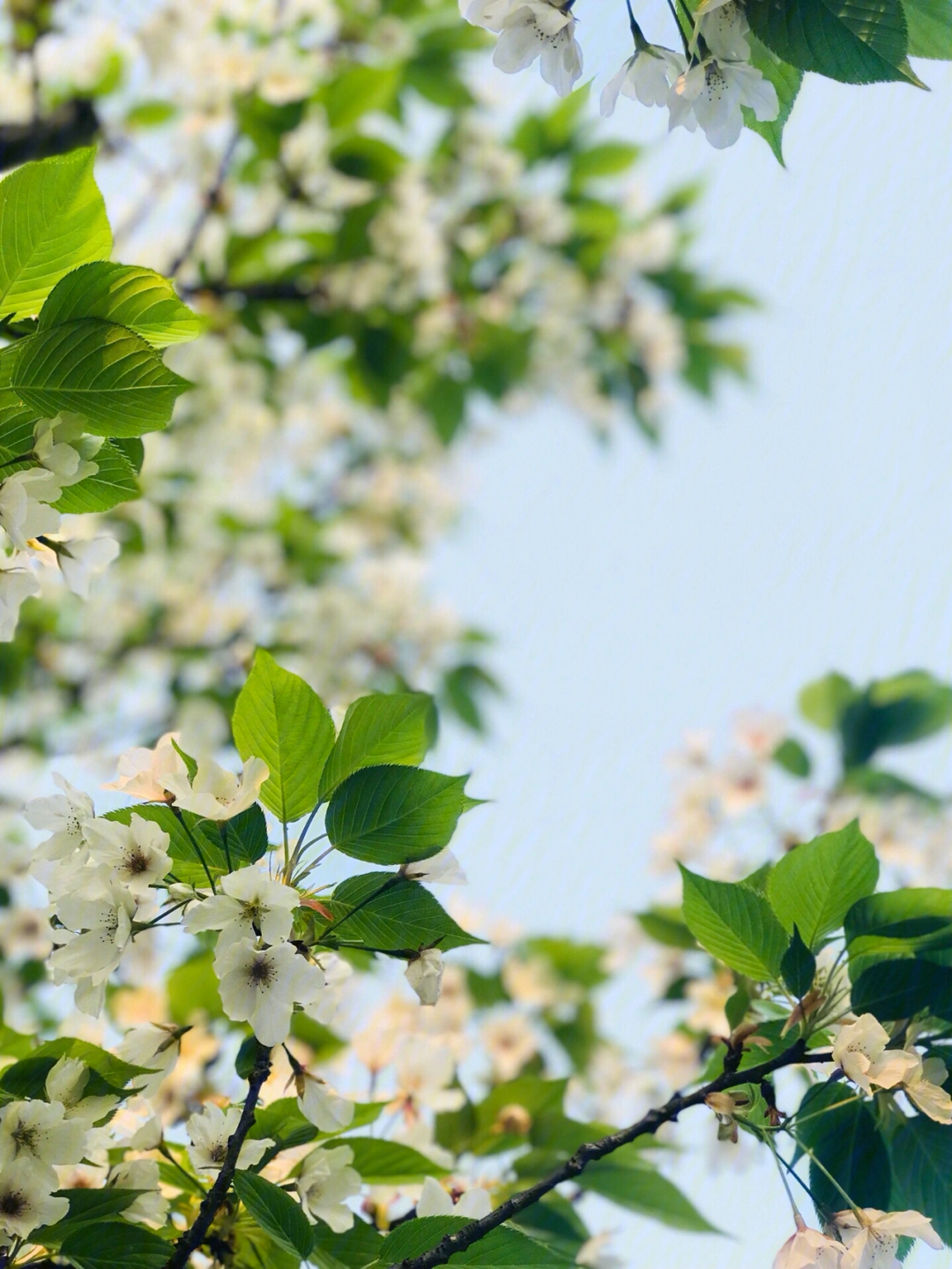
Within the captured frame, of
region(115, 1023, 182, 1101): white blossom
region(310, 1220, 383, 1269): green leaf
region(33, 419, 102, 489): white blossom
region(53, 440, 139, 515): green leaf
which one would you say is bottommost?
region(310, 1220, 383, 1269): green leaf

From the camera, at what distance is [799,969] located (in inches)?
22.0

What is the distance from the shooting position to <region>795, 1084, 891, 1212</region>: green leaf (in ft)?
1.86

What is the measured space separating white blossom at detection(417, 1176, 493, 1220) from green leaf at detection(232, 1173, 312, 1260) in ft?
0.27

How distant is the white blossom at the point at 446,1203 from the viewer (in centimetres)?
58

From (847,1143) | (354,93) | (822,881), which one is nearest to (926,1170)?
(847,1143)

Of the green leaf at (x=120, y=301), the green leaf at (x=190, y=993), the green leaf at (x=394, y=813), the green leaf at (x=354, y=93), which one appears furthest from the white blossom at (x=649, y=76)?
the green leaf at (x=354, y=93)

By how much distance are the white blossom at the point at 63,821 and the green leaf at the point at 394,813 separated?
0.12 metres

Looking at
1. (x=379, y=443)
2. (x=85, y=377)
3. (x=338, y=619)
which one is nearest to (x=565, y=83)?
(x=85, y=377)

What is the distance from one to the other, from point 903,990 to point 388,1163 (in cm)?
32

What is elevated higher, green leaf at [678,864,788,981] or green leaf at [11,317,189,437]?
green leaf at [11,317,189,437]

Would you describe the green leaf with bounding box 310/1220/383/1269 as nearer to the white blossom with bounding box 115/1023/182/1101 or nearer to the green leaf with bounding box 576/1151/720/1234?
the white blossom with bounding box 115/1023/182/1101

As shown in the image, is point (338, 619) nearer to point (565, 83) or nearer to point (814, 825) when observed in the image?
point (814, 825)

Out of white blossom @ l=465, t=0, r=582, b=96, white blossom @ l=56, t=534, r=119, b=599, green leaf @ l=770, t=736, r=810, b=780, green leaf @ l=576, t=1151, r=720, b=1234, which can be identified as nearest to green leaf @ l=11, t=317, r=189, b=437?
white blossom @ l=56, t=534, r=119, b=599

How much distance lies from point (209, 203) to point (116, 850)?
53.6 inches
